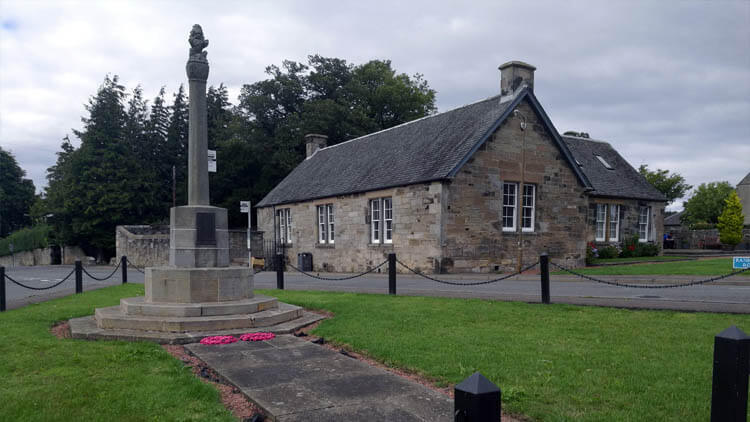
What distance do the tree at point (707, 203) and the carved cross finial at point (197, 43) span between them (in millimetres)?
71182

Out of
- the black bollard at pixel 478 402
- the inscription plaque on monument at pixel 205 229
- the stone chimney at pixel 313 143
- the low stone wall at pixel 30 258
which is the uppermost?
the stone chimney at pixel 313 143

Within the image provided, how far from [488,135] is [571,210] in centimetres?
604

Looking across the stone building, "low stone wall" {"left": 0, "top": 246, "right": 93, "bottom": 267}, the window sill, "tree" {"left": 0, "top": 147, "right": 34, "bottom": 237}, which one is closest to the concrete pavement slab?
the stone building

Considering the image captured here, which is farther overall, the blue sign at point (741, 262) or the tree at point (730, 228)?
the tree at point (730, 228)

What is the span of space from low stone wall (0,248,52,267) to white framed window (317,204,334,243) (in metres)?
31.9

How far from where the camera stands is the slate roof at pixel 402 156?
67.2ft

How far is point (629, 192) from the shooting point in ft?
92.0

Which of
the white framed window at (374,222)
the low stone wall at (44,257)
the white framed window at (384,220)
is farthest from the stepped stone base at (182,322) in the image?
the low stone wall at (44,257)

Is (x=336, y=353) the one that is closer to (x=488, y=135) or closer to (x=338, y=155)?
(x=488, y=135)

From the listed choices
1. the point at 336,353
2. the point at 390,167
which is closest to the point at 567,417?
the point at 336,353

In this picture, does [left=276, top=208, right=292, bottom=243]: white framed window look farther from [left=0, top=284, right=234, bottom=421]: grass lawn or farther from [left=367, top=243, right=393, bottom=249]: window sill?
[left=0, top=284, right=234, bottom=421]: grass lawn

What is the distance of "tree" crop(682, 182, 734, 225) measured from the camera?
6556 centimetres

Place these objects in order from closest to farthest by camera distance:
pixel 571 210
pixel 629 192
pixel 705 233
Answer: pixel 571 210 < pixel 629 192 < pixel 705 233

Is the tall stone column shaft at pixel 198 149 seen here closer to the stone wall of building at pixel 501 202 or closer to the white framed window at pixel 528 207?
the stone wall of building at pixel 501 202
